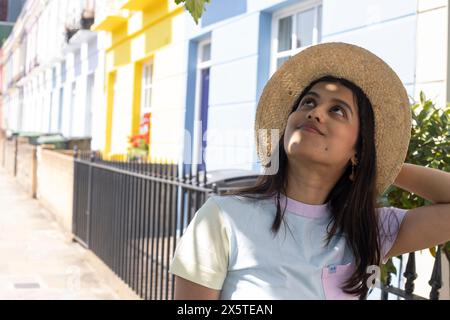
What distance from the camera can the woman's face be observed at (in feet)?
5.69

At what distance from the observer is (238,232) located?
64.0 inches

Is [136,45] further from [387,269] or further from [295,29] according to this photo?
[387,269]

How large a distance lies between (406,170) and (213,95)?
669 centimetres

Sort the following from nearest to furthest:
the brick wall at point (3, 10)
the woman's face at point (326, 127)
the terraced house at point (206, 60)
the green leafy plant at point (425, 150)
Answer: the woman's face at point (326, 127), the green leafy plant at point (425, 150), the brick wall at point (3, 10), the terraced house at point (206, 60)

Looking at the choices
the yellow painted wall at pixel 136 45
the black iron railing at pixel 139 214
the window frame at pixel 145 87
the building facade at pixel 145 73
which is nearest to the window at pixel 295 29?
the black iron railing at pixel 139 214

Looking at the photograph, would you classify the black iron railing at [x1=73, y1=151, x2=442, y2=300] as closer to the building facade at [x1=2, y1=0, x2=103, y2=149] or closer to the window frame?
the window frame

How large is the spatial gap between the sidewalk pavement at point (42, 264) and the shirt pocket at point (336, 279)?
4770 mm

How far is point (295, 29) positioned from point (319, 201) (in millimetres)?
5547

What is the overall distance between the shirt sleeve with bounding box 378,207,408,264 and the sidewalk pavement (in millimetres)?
4647

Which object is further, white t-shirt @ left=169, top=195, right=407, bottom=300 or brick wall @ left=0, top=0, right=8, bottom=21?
brick wall @ left=0, top=0, right=8, bottom=21

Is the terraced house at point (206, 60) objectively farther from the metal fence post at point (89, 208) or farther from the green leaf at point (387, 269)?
the metal fence post at point (89, 208)

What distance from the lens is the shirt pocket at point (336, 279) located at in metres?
1.68

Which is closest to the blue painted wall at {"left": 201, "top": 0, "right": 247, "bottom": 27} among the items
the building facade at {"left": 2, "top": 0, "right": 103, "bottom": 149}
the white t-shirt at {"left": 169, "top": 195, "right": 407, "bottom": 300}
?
the building facade at {"left": 2, "top": 0, "right": 103, "bottom": 149}

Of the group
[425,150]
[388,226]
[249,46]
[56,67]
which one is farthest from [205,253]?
[56,67]
